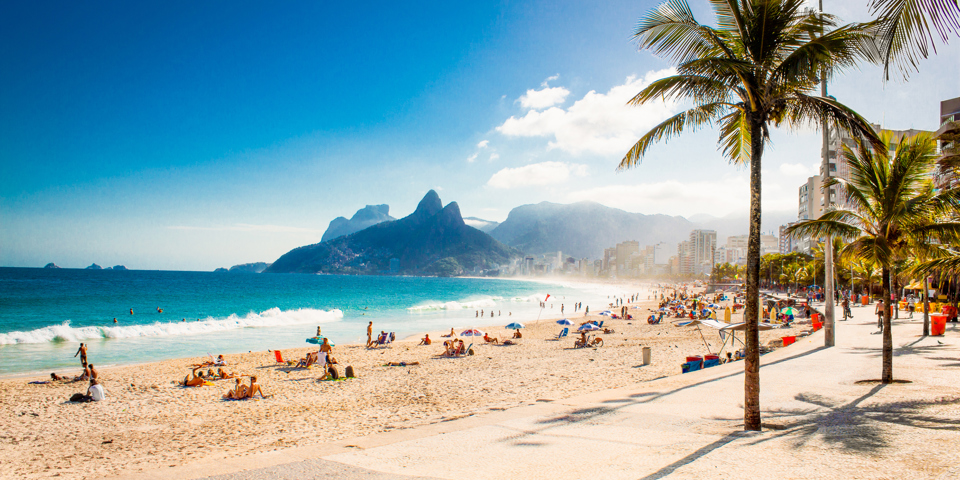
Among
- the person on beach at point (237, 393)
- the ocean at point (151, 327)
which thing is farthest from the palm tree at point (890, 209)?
the ocean at point (151, 327)

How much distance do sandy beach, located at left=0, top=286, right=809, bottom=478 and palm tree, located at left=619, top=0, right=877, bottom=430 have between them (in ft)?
19.8

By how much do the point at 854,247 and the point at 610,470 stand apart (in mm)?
7291

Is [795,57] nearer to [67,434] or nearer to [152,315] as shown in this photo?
[67,434]

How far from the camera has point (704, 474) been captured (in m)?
4.29

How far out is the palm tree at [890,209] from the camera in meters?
7.76

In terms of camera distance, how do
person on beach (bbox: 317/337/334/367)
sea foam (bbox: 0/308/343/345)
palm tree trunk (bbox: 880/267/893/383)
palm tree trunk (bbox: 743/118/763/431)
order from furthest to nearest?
sea foam (bbox: 0/308/343/345)
person on beach (bbox: 317/337/334/367)
palm tree trunk (bbox: 880/267/893/383)
palm tree trunk (bbox: 743/118/763/431)

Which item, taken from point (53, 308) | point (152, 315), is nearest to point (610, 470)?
point (152, 315)

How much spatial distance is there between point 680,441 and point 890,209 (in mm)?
6261

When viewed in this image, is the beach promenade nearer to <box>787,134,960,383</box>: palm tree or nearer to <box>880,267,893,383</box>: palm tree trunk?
<box>880,267,893,383</box>: palm tree trunk

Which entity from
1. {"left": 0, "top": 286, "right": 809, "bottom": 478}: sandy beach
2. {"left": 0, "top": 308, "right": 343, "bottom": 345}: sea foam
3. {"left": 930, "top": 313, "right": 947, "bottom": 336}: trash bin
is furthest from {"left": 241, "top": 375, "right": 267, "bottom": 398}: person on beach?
{"left": 930, "top": 313, "right": 947, "bottom": 336}: trash bin

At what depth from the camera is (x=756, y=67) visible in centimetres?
520

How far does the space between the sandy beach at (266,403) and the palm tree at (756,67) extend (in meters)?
6.03

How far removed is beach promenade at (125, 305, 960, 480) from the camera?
450 cm

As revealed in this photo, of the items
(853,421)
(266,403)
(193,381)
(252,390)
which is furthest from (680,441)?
(193,381)
